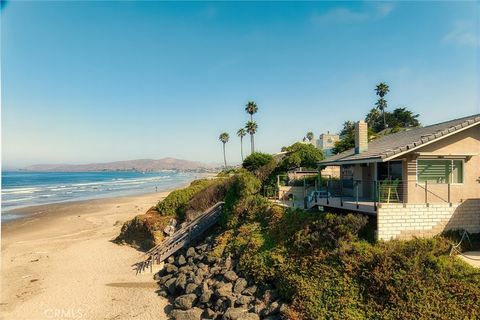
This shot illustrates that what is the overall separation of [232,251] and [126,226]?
10.8m

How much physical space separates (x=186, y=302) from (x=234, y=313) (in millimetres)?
2566

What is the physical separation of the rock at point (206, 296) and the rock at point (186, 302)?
352 mm

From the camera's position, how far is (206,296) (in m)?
13.5

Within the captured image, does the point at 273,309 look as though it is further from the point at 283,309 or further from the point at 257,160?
the point at 257,160

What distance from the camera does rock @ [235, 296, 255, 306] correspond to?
41.6 feet

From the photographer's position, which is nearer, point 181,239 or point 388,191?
point 388,191

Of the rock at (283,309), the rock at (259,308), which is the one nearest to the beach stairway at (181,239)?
the rock at (259,308)

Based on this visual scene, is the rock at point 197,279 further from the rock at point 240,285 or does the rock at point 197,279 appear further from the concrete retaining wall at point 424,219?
the concrete retaining wall at point 424,219

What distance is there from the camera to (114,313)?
13758 millimetres

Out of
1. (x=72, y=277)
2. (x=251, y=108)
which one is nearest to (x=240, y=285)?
(x=72, y=277)

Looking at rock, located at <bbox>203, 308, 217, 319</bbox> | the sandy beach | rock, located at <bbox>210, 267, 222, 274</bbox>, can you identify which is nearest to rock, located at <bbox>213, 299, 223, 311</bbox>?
rock, located at <bbox>203, 308, 217, 319</bbox>

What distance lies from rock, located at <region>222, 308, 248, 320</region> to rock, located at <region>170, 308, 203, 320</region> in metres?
1.28

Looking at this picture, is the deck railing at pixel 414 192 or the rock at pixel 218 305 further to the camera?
the deck railing at pixel 414 192

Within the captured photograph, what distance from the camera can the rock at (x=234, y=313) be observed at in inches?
464
